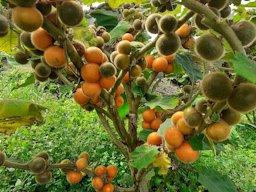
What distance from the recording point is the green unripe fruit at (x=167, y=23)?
0.93 meters

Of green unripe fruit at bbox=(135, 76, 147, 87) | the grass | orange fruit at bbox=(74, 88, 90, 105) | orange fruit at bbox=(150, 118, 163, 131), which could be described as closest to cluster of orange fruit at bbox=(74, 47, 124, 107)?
orange fruit at bbox=(74, 88, 90, 105)

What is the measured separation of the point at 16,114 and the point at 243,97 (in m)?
0.93

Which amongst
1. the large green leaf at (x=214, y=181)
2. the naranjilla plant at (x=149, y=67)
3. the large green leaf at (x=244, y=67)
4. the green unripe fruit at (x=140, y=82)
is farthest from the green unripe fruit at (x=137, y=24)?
the large green leaf at (x=244, y=67)

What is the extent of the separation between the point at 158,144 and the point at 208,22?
0.58 m

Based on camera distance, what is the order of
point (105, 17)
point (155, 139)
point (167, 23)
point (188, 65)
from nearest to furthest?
point (167, 23), point (155, 139), point (188, 65), point (105, 17)

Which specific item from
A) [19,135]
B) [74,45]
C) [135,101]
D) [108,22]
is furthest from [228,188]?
[19,135]

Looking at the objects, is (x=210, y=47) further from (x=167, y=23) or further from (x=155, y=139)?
(x=155, y=139)

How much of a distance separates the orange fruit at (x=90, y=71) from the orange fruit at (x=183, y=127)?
247 millimetres

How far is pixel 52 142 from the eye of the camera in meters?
3.22

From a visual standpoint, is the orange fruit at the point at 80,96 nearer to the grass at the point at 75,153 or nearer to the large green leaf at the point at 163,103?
the large green leaf at the point at 163,103

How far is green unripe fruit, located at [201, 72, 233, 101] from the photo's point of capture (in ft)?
2.31

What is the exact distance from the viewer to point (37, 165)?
126 cm

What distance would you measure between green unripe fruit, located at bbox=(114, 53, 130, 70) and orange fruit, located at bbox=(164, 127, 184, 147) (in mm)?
261

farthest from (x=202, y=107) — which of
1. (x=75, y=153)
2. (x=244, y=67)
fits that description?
(x=75, y=153)
